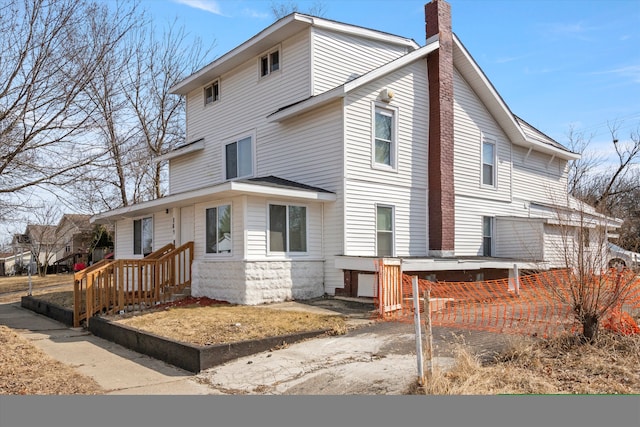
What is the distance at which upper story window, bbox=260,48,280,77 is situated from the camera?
1691 centimetres

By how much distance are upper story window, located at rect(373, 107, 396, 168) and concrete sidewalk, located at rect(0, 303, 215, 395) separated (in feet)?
29.6

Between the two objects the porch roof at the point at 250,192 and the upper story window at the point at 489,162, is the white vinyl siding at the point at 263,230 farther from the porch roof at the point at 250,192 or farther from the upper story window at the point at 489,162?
the upper story window at the point at 489,162

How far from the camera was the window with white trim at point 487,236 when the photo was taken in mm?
19156

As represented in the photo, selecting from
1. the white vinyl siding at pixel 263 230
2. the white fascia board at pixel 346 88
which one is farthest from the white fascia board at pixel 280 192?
the white fascia board at pixel 346 88

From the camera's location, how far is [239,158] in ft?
60.9

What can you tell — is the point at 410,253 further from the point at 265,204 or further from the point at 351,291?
the point at 265,204

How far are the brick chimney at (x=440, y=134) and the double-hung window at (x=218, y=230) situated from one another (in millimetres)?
6768

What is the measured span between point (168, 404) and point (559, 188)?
22373mm

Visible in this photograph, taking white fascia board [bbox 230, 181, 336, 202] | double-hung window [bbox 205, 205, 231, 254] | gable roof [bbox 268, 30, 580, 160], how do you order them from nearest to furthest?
1. white fascia board [bbox 230, 181, 336, 202]
2. double-hung window [bbox 205, 205, 231, 254]
3. gable roof [bbox 268, 30, 580, 160]

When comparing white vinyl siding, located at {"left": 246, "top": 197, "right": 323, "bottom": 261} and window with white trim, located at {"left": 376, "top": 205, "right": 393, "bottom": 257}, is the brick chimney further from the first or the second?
white vinyl siding, located at {"left": 246, "top": 197, "right": 323, "bottom": 261}

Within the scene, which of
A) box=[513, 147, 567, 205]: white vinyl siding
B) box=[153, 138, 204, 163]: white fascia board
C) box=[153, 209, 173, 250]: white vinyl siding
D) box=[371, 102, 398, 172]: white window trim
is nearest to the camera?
box=[371, 102, 398, 172]: white window trim

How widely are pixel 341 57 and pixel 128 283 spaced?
940cm

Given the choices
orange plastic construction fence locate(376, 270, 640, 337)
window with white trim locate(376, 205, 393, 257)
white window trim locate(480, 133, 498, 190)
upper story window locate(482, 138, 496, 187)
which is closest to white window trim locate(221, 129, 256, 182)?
window with white trim locate(376, 205, 393, 257)

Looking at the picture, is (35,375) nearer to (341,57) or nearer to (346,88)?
(346,88)
